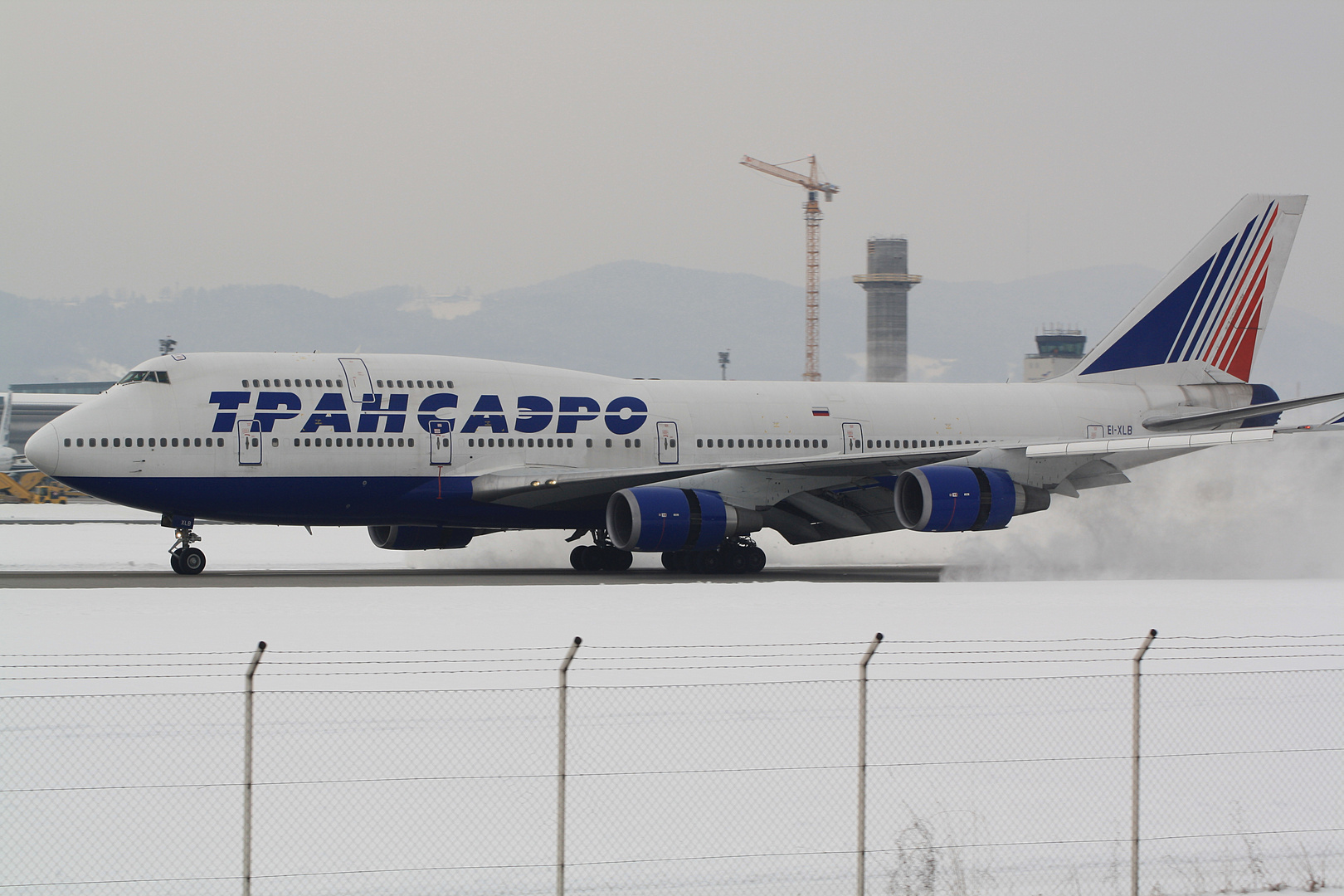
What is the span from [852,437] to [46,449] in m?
16.1

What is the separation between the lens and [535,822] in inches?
376

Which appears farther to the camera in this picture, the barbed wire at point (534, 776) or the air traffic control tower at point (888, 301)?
the air traffic control tower at point (888, 301)

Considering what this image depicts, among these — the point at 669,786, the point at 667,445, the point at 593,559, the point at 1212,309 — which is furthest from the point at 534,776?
the point at 1212,309

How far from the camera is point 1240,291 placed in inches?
1287

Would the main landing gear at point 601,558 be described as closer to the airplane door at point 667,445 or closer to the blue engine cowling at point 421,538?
the airplane door at point 667,445

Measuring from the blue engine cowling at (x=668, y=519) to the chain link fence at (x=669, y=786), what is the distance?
1014cm

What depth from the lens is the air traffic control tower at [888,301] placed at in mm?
154375

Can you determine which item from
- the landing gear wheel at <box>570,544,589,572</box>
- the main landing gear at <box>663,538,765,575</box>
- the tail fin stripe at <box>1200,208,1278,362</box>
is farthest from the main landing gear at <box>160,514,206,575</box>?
the tail fin stripe at <box>1200,208,1278,362</box>

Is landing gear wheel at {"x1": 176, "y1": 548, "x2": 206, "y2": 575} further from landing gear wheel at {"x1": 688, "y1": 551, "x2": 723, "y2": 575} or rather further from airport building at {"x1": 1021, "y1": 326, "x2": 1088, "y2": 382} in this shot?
airport building at {"x1": 1021, "y1": 326, "x2": 1088, "y2": 382}

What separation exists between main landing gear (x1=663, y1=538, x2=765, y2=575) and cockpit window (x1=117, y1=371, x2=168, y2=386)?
1019 cm

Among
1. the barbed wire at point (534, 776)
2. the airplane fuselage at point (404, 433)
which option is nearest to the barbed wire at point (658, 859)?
the barbed wire at point (534, 776)

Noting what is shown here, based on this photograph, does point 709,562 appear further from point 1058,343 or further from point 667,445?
point 1058,343

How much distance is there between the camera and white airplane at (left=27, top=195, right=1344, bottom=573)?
80.9ft

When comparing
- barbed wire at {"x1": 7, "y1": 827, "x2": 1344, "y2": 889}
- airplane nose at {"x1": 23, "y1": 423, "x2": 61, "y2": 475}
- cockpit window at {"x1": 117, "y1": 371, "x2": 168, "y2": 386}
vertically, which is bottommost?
barbed wire at {"x1": 7, "y1": 827, "x2": 1344, "y2": 889}
